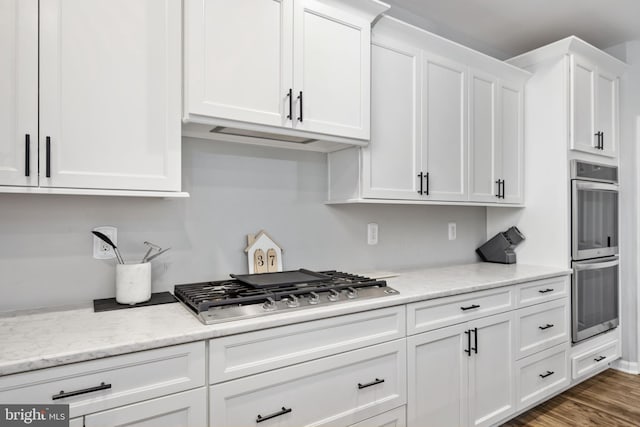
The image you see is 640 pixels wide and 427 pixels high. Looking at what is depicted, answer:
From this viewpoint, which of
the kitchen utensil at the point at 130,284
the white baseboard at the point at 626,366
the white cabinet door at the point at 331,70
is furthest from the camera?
the white baseboard at the point at 626,366

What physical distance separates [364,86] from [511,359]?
180 centimetres

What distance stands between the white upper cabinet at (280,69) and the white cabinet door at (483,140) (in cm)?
96

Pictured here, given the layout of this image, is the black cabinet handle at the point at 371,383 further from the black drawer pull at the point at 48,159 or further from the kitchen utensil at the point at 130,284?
the black drawer pull at the point at 48,159

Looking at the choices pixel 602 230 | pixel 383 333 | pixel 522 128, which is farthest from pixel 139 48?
pixel 602 230

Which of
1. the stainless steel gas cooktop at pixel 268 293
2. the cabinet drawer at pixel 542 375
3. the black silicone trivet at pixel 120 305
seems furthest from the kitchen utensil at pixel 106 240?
the cabinet drawer at pixel 542 375

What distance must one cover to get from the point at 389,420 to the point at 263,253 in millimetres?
997

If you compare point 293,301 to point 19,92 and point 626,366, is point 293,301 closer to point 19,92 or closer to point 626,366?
point 19,92

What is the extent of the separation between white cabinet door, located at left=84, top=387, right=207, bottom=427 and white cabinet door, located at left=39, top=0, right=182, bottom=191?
2.49 ft

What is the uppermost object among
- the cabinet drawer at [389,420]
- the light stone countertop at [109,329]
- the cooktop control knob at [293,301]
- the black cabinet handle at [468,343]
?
the cooktop control knob at [293,301]

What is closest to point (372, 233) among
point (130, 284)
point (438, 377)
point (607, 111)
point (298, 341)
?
point (438, 377)

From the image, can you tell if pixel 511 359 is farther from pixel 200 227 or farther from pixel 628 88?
pixel 628 88

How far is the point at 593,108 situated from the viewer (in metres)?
3.03

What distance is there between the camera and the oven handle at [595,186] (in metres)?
2.88

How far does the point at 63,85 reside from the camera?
1398 mm
